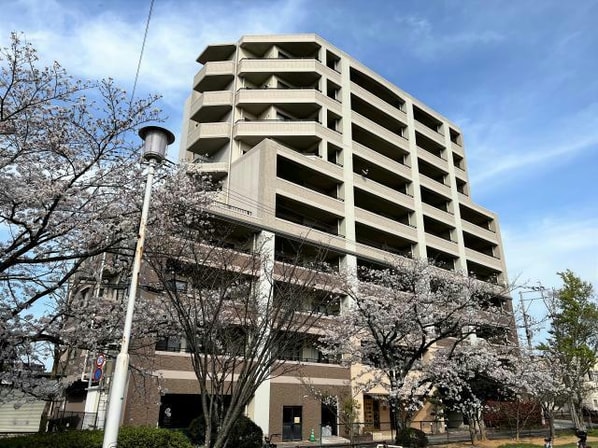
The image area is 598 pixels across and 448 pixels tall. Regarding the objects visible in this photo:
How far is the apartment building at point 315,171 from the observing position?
2809 cm

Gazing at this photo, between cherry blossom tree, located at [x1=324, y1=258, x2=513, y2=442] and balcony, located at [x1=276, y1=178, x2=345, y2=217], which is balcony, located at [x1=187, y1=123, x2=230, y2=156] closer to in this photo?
balcony, located at [x1=276, y1=178, x2=345, y2=217]

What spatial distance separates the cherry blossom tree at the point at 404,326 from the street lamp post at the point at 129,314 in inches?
518

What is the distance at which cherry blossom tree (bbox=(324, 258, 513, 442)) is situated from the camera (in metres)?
18.8

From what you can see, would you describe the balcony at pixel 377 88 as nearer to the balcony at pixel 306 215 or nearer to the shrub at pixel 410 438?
the balcony at pixel 306 215

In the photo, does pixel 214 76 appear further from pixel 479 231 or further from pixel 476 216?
pixel 476 216

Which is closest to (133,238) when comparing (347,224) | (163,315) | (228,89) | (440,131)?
Result: (163,315)

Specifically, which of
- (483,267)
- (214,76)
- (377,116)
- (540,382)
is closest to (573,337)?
(540,382)

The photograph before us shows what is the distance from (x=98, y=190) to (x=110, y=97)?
2285 millimetres

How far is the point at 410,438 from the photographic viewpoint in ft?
58.5

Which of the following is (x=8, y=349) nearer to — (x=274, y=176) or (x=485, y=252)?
(x=274, y=176)

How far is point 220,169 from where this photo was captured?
115 ft

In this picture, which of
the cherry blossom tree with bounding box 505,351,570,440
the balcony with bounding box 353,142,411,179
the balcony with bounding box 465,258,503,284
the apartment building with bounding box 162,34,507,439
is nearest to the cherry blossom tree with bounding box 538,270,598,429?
the cherry blossom tree with bounding box 505,351,570,440

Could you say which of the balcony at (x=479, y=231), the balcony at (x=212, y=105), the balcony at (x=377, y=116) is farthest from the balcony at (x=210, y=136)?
the balcony at (x=479, y=231)

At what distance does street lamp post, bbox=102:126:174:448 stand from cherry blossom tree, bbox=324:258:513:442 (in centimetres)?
1316
